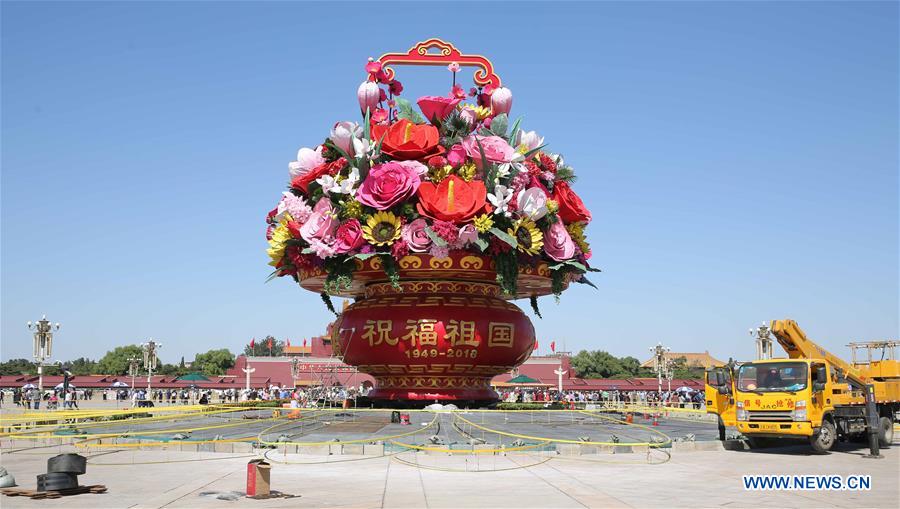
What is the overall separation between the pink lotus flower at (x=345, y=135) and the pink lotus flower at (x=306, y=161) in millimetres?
1055

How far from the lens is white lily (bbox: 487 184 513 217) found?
20.6 meters

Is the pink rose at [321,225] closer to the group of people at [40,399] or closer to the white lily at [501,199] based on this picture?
the white lily at [501,199]

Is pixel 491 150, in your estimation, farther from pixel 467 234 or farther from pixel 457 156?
pixel 467 234

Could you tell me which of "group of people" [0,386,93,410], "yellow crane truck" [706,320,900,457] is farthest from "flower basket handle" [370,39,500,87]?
"group of people" [0,386,93,410]

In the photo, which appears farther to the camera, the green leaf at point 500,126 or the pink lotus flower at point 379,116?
the pink lotus flower at point 379,116

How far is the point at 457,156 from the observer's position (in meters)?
21.4

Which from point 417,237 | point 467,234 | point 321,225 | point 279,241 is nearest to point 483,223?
point 467,234

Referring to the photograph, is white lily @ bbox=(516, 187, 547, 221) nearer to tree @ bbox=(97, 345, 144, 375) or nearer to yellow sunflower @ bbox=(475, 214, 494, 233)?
yellow sunflower @ bbox=(475, 214, 494, 233)

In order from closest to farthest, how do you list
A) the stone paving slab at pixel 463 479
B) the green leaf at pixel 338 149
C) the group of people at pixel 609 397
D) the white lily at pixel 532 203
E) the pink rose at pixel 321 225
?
the stone paving slab at pixel 463 479 < the white lily at pixel 532 203 < the pink rose at pixel 321 225 < the green leaf at pixel 338 149 < the group of people at pixel 609 397

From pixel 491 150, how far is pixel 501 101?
115 inches

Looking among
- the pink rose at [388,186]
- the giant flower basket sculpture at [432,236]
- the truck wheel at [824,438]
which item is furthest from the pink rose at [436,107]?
the truck wheel at [824,438]

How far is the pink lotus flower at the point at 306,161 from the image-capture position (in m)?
22.6

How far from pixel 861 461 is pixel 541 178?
10.2m

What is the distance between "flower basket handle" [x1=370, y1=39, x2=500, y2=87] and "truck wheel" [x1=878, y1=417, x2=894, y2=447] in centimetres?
1370
